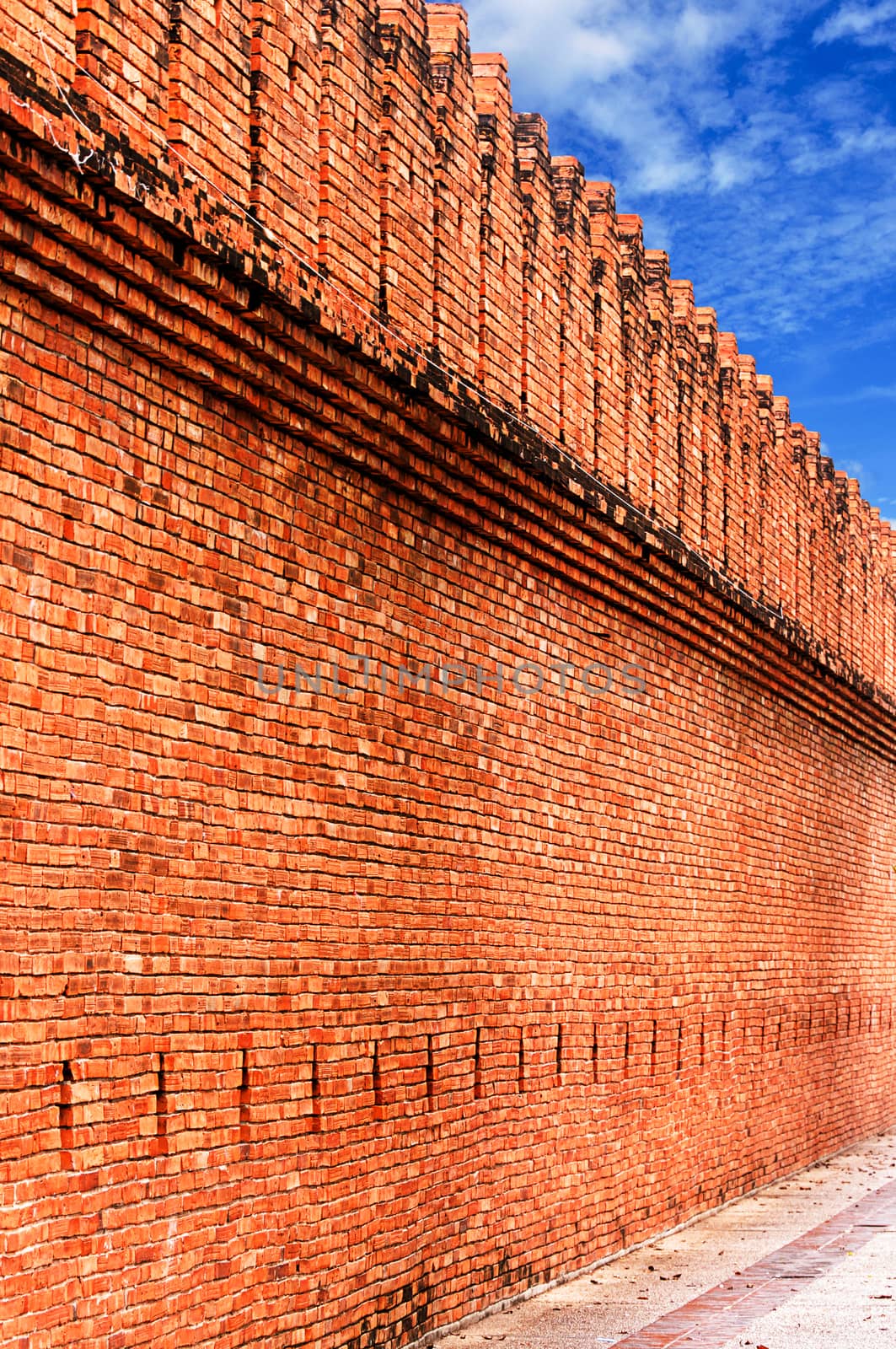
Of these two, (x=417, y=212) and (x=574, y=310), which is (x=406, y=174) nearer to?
(x=417, y=212)

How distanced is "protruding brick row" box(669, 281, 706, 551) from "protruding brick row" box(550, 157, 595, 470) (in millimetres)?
1903

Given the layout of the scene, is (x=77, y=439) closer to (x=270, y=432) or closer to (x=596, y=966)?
(x=270, y=432)

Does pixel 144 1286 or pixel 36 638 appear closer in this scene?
pixel 36 638

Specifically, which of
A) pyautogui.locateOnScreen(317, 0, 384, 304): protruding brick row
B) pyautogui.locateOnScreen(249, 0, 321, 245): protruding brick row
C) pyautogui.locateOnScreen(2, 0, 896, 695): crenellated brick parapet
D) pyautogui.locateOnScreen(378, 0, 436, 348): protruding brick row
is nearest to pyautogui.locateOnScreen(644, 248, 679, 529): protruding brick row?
pyautogui.locateOnScreen(2, 0, 896, 695): crenellated brick parapet

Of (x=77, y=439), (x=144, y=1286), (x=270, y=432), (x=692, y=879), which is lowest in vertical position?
(x=144, y=1286)

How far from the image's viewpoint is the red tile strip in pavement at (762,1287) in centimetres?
766

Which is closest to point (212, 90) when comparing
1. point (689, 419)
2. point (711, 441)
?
point (689, 419)

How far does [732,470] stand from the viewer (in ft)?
43.0

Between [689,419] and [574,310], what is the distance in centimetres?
244

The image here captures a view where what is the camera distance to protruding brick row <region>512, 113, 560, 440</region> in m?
8.93

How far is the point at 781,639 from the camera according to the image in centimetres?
1370

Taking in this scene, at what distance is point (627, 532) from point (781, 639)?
3943 mm

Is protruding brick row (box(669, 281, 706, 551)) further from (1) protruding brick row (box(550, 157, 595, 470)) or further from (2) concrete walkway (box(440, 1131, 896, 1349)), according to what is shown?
(2) concrete walkway (box(440, 1131, 896, 1349))

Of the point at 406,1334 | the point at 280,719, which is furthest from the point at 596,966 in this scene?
the point at 280,719
